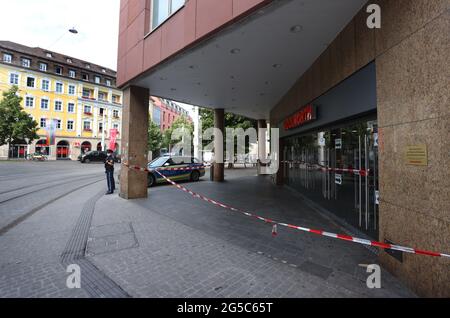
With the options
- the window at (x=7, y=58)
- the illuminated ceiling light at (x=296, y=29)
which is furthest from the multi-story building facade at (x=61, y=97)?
the illuminated ceiling light at (x=296, y=29)

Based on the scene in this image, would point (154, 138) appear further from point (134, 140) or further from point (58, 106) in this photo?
point (134, 140)

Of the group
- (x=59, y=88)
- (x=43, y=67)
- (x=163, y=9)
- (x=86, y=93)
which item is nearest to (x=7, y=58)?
(x=43, y=67)

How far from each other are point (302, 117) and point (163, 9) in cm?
564

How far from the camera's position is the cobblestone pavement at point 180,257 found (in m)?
2.82

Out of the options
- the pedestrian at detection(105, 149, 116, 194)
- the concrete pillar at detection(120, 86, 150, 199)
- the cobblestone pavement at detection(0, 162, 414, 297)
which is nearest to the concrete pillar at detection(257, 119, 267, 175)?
the concrete pillar at detection(120, 86, 150, 199)

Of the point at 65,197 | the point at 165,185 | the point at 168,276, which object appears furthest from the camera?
the point at 165,185

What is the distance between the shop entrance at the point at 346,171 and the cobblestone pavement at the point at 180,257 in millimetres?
752

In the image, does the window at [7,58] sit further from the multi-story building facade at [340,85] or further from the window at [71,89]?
the multi-story building facade at [340,85]

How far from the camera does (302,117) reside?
7.91 meters

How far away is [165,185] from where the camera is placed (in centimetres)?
1191
